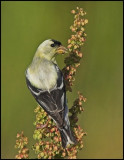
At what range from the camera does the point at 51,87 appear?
4.91 m

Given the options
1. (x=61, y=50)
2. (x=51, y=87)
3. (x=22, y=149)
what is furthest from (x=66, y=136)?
(x=61, y=50)

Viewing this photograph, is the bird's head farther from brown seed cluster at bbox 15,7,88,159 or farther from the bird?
brown seed cluster at bbox 15,7,88,159

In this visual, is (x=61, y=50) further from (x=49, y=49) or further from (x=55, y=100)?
(x=55, y=100)

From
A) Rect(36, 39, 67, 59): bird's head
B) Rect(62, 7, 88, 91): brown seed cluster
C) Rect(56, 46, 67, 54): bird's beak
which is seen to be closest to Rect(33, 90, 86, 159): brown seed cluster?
Rect(62, 7, 88, 91): brown seed cluster

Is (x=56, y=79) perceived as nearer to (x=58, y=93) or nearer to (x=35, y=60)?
(x=58, y=93)

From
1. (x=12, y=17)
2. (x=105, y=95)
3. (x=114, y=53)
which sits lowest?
(x=105, y=95)

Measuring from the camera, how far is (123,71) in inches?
285

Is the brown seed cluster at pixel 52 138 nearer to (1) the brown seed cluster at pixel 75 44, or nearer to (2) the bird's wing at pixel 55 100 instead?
(2) the bird's wing at pixel 55 100

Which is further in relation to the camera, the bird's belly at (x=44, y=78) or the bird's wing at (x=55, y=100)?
the bird's belly at (x=44, y=78)

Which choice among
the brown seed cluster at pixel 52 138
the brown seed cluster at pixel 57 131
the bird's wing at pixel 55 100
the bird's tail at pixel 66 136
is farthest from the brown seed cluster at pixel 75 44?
the bird's tail at pixel 66 136

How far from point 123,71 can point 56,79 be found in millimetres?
2568

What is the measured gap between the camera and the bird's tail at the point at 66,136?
430cm

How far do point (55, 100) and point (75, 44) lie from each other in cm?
55

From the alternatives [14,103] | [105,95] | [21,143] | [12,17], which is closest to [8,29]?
[12,17]
